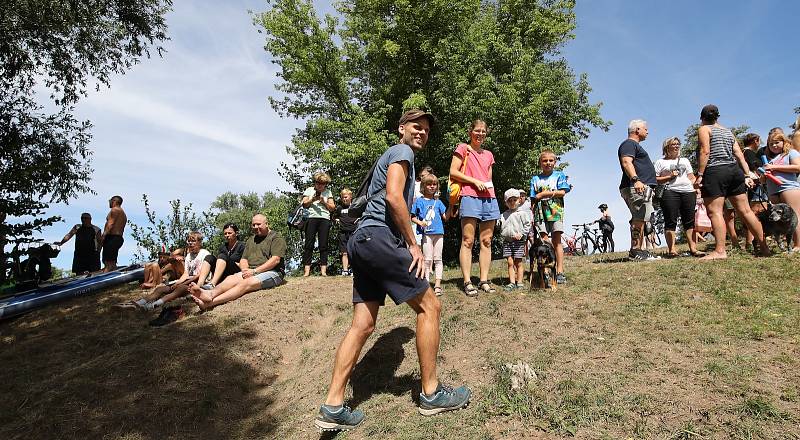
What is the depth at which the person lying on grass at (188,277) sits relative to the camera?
769 centimetres

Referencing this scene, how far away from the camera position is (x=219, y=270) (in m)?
7.97

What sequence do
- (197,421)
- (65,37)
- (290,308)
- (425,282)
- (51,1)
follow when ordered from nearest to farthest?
(425,282)
(197,421)
(290,308)
(51,1)
(65,37)

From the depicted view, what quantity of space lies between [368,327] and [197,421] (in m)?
2.61

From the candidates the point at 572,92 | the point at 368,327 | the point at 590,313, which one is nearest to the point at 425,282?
the point at 368,327

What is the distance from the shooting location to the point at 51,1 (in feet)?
33.1

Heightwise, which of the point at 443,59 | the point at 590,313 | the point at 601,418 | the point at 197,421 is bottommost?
the point at 197,421

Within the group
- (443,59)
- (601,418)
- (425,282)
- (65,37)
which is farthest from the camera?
(443,59)

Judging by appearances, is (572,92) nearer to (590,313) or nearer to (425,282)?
(590,313)

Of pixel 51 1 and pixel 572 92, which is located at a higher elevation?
pixel 572 92

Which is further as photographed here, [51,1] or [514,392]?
[51,1]

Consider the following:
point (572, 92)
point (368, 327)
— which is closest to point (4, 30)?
point (368, 327)

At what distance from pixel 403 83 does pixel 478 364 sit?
16208 mm

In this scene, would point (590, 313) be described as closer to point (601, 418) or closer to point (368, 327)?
point (601, 418)

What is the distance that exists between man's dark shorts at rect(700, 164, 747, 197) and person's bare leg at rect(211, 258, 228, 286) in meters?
8.34
